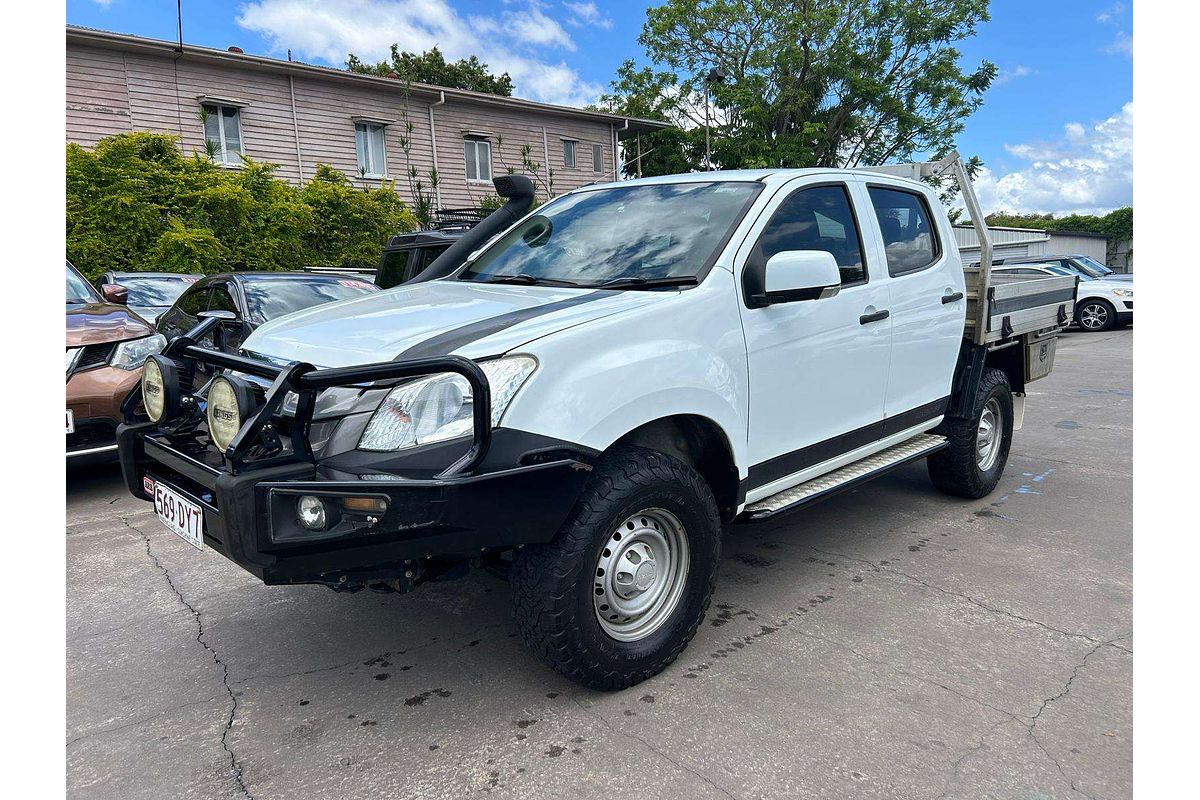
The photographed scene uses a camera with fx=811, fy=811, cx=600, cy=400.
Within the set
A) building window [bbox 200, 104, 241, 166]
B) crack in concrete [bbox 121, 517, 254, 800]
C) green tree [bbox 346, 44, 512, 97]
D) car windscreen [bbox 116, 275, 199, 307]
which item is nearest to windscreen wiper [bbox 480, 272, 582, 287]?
crack in concrete [bbox 121, 517, 254, 800]

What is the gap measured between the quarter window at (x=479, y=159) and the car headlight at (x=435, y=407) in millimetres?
20115

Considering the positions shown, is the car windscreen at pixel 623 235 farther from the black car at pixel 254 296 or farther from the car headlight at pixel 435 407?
the black car at pixel 254 296

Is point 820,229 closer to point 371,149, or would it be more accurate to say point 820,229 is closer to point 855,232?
point 855,232

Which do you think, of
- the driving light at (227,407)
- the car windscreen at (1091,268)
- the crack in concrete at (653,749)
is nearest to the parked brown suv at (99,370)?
the driving light at (227,407)

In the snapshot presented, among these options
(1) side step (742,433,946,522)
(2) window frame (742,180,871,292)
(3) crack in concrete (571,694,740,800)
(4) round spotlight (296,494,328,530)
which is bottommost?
(3) crack in concrete (571,694,740,800)

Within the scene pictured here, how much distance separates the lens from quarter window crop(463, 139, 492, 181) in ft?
70.9

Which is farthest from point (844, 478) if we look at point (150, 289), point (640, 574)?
point (150, 289)

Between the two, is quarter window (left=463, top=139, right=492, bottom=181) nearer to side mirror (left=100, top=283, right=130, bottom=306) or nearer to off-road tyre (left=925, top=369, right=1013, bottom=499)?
side mirror (left=100, top=283, right=130, bottom=306)

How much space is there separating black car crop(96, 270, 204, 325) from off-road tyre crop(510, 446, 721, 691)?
27.8 feet

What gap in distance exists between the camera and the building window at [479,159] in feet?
70.9

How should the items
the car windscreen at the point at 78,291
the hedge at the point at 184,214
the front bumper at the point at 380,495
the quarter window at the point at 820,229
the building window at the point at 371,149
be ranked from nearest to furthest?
the front bumper at the point at 380,495
the quarter window at the point at 820,229
the car windscreen at the point at 78,291
the hedge at the point at 184,214
the building window at the point at 371,149

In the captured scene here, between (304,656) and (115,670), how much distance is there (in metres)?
0.72

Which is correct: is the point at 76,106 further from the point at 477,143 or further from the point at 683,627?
the point at 683,627

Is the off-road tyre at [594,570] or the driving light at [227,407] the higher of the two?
the driving light at [227,407]
